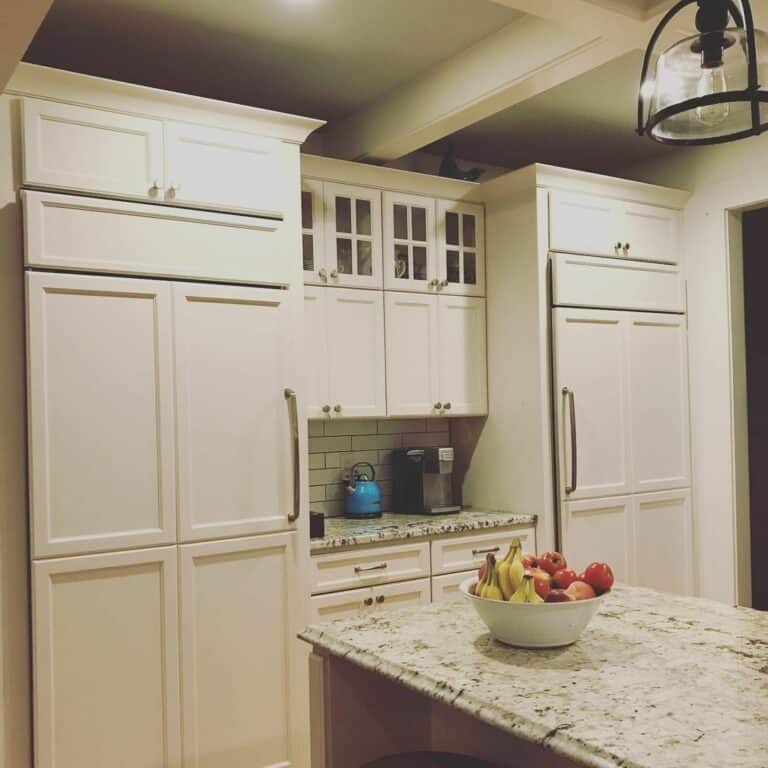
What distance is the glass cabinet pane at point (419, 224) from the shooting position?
385 centimetres

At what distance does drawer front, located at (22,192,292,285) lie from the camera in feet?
8.61

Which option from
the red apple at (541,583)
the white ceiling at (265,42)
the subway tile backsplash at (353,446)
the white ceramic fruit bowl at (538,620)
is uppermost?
the white ceiling at (265,42)

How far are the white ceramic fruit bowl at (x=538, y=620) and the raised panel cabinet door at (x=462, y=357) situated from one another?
216cm

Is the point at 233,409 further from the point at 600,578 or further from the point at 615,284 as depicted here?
the point at 615,284

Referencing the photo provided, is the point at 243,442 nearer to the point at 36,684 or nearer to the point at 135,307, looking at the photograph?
the point at 135,307

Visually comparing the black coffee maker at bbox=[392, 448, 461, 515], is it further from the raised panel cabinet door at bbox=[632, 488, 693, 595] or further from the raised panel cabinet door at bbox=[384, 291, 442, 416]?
the raised panel cabinet door at bbox=[632, 488, 693, 595]

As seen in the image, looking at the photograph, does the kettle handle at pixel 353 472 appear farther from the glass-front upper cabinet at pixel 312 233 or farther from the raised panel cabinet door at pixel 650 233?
the raised panel cabinet door at pixel 650 233

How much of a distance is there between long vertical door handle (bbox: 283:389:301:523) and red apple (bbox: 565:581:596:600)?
152cm

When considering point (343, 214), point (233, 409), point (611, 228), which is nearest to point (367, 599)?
point (233, 409)

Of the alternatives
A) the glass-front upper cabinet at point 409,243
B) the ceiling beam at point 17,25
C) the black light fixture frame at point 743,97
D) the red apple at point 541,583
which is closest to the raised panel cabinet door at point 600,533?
the glass-front upper cabinet at point 409,243

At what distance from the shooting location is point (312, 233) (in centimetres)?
353

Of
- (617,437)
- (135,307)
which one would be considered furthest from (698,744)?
(617,437)

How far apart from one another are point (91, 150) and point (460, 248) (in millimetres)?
1851

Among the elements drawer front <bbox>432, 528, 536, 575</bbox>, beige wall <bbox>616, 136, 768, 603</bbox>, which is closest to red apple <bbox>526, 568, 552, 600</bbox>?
drawer front <bbox>432, 528, 536, 575</bbox>
